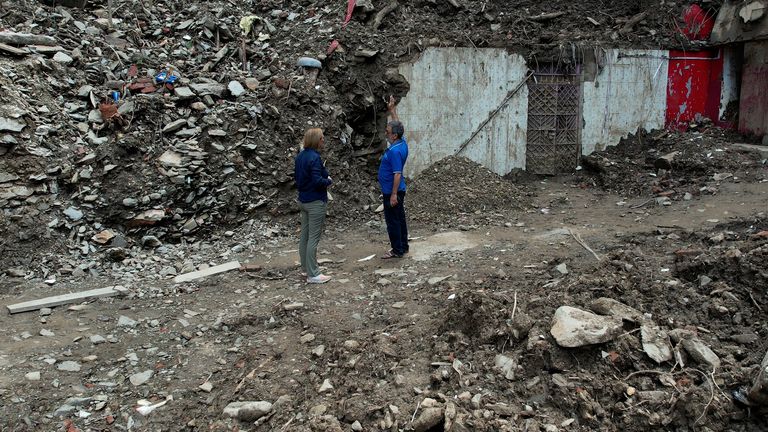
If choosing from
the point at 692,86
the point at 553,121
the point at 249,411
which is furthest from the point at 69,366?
the point at 692,86

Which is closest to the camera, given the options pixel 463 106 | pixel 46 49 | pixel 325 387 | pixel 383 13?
pixel 325 387

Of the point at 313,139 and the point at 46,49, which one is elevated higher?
the point at 46,49

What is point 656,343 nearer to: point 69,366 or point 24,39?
point 69,366

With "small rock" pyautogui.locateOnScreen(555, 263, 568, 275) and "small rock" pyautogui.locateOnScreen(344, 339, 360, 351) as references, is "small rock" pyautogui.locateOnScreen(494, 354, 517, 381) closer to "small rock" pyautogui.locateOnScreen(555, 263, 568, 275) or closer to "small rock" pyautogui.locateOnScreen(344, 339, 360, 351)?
"small rock" pyautogui.locateOnScreen(344, 339, 360, 351)

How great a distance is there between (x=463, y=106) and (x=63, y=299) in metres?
7.19

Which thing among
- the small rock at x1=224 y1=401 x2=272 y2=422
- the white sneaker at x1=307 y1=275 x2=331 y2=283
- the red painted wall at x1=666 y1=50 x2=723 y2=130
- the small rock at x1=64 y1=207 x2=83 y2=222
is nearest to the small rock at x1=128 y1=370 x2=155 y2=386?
the small rock at x1=224 y1=401 x2=272 y2=422

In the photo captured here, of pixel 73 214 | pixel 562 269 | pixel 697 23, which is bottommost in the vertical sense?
pixel 562 269

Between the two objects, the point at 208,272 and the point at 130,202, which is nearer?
A: the point at 208,272

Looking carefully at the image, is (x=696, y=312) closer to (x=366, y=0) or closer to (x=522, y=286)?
(x=522, y=286)

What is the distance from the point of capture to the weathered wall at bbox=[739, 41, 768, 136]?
37.5ft

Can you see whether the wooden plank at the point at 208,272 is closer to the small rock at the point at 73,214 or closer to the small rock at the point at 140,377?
the small rock at the point at 73,214

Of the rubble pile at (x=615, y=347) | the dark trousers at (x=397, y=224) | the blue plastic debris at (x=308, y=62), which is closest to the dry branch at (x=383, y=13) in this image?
the blue plastic debris at (x=308, y=62)

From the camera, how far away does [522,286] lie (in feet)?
17.6

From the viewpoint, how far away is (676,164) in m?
10.4
